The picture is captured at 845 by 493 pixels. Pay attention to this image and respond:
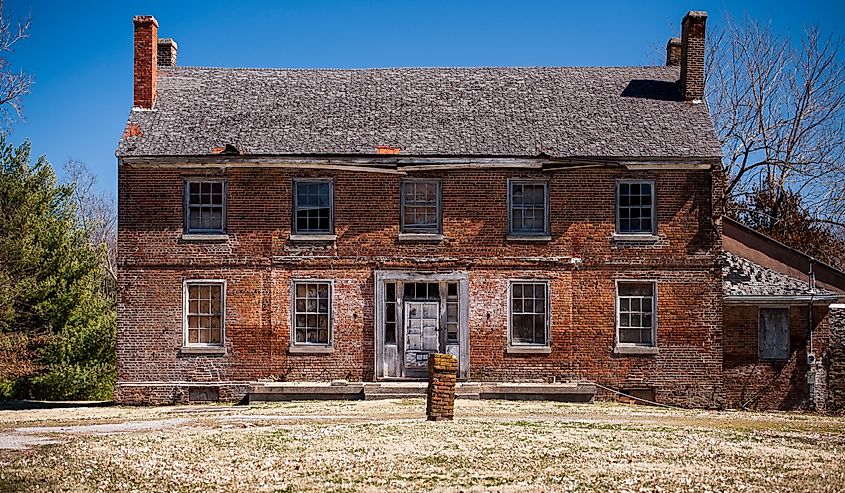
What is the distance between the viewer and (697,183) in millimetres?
27266

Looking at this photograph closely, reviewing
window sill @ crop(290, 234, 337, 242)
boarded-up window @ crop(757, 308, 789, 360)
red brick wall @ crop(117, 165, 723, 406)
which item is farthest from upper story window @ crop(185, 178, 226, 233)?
boarded-up window @ crop(757, 308, 789, 360)

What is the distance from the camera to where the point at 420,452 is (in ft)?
53.0

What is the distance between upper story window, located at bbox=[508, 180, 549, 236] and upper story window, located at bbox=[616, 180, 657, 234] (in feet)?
6.14

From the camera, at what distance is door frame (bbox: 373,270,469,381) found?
2702 centimetres

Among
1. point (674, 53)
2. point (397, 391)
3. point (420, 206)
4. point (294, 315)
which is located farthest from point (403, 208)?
point (674, 53)

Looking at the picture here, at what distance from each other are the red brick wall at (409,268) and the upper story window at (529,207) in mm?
286

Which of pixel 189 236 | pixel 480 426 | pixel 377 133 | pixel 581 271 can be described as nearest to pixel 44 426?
pixel 189 236

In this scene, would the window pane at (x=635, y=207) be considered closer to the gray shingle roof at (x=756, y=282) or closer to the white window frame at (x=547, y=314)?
Answer: the white window frame at (x=547, y=314)

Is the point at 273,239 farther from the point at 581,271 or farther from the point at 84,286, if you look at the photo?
the point at 84,286

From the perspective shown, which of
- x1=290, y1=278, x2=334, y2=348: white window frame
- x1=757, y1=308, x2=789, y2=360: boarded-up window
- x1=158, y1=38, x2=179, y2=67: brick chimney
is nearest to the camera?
x1=290, y1=278, x2=334, y2=348: white window frame

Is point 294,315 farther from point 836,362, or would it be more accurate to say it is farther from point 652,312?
point 836,362

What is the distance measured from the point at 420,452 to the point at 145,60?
53.0 ft

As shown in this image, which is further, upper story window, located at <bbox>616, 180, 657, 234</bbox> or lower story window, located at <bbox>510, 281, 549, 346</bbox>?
upper story window, located at <bbox>616, 180, 657, 234</bbox>

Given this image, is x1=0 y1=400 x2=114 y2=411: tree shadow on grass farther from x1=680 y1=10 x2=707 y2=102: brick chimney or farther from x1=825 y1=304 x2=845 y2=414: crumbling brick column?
x1=825 y1=304 x2=845 y2=414: crumbling brick column
